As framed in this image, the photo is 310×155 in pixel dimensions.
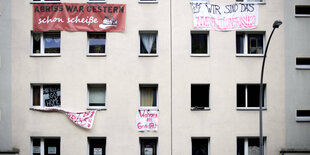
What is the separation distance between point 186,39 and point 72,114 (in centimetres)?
666

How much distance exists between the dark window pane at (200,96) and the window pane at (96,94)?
4.52 meters

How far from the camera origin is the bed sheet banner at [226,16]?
52.9 ft

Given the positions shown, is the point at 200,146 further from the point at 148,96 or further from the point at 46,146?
the point at 46,146

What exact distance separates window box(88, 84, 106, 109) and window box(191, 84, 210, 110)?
4476mm

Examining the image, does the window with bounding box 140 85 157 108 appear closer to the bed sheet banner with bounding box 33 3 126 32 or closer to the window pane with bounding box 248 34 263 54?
the bed sheet banner with bounding box 33 3 126 32

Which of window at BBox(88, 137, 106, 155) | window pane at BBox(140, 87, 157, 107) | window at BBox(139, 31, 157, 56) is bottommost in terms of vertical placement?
window at BBox(88, 137, 106, 155)

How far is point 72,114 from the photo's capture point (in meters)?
15.5

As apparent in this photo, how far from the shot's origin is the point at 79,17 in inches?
631

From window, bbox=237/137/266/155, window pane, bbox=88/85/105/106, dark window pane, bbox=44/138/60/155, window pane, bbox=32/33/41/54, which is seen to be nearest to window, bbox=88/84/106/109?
window pane, bbox=88/85/105/106

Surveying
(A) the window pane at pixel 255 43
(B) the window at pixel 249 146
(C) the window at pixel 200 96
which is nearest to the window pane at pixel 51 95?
(C) the window at pixel 200 96

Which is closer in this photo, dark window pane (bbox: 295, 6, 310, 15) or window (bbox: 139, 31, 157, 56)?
window (bbox: 139, 31, 157, 56)

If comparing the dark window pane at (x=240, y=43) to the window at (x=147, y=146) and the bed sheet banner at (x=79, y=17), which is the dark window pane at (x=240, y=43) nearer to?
the bed sheet banner at (x=79, y=17)

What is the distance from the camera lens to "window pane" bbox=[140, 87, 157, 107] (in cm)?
1609

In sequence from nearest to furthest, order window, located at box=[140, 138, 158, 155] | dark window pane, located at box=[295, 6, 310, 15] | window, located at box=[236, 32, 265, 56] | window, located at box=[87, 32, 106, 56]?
window, located at box=[140, 138, 158, 155] < window, located at box=[87, 32, 106, 56] < window, located at box=[236, 32, 265, 56] < dark window pane, located at box=[295, 6, 310, 15]
